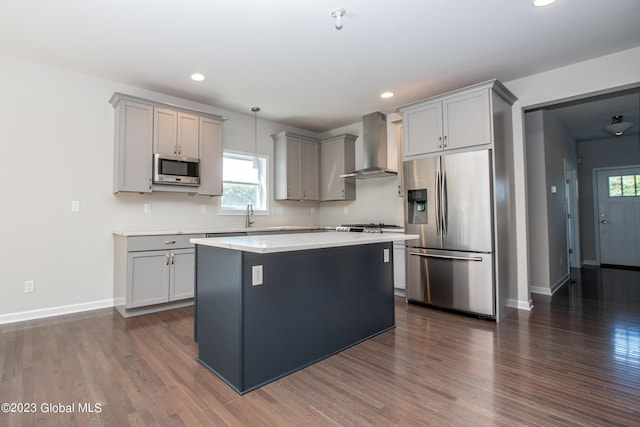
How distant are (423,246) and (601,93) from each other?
2414 mm

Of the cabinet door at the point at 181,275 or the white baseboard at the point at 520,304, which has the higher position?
the cabinet door at the point at 181,275

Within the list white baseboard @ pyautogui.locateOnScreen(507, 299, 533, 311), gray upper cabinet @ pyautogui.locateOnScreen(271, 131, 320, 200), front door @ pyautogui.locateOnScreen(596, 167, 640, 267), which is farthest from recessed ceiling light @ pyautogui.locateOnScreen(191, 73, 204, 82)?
front door @ pyautogui.locateOnScreen(596, 167, 640, 267)

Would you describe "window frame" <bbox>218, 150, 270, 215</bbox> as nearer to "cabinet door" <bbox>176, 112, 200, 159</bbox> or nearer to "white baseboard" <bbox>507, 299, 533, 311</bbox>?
"cabinet door" <bbox>176, 112, 200, 159</bbox>

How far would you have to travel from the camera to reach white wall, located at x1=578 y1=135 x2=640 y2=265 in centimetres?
649

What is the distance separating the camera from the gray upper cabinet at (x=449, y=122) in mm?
3365

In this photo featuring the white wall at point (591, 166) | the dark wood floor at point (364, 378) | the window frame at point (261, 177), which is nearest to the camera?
the dark wood floor at point (364, 378)

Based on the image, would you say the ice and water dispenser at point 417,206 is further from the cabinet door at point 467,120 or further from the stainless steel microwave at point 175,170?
the stainless steel microwave at point 175,170

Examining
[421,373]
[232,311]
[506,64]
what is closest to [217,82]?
[232,311]

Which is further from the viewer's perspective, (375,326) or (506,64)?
(506,64)

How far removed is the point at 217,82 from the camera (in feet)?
12.7

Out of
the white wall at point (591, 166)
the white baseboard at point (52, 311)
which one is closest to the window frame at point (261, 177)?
the white baseboard at point (52, 311)

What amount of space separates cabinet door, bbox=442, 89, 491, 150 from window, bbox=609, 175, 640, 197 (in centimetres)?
536

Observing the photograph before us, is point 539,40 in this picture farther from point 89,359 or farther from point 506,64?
point 89,359

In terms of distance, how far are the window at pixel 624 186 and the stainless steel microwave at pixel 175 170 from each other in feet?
26.2
